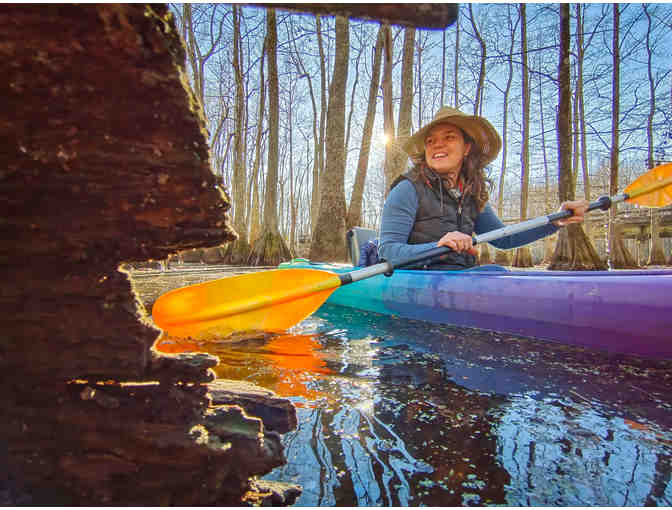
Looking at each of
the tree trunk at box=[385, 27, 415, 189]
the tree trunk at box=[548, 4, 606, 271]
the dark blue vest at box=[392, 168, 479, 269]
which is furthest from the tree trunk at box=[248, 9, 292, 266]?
the dark blue vest at box=[392, 168, 479, 269]

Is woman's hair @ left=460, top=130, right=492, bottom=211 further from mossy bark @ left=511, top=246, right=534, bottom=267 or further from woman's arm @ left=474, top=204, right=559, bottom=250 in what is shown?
mossy bark @ left=511, top=246, right=534, bottom=267

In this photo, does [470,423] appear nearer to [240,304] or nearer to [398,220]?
[240,304]

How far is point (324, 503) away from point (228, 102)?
22947 mm

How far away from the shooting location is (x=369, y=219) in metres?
41.2

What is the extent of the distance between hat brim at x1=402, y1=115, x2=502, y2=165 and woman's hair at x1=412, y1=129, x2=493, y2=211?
0.17 ft

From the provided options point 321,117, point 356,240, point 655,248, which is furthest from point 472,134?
point 655,248

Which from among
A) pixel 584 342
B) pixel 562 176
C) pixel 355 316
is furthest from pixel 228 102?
pixel 584 342

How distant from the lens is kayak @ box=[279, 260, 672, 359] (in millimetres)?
1878

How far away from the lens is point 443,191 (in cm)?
348

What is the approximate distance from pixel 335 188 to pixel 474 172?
5.26 metres

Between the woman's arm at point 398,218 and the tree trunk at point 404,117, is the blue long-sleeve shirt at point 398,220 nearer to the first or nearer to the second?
the woman's arm at point 398,218

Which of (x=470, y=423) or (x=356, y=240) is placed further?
(x=356, y=240)

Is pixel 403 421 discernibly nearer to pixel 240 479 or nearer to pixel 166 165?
pixel 240 479

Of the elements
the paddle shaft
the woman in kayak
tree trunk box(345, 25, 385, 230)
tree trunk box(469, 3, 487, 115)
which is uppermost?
tree trunk box(469, 3, 487, 115)
